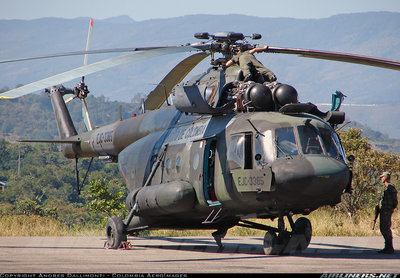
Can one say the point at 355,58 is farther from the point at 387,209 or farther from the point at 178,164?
the point at 178,164

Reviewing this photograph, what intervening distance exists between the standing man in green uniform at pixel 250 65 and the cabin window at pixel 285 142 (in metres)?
1.88

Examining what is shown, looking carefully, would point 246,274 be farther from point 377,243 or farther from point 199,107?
point 377,243

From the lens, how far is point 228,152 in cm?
1158

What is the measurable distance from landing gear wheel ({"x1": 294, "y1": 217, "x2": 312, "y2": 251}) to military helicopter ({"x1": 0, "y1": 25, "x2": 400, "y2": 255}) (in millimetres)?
20

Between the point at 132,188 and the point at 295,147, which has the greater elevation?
the point at 295,147

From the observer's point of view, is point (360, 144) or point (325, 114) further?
point (360, 144)

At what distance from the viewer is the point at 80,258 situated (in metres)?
10.6

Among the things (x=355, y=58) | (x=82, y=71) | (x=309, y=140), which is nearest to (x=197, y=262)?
(x=309, y=140)

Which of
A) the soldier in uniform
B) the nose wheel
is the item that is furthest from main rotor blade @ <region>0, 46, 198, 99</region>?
the soldier in uniform

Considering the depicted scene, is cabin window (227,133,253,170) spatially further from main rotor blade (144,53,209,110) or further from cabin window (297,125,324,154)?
main rotor blade (144,53,209,110)

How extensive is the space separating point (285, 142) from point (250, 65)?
2.40m

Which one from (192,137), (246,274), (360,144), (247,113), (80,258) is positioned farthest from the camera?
(360,144)

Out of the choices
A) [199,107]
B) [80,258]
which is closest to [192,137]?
[199,107]

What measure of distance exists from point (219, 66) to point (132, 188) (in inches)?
150
